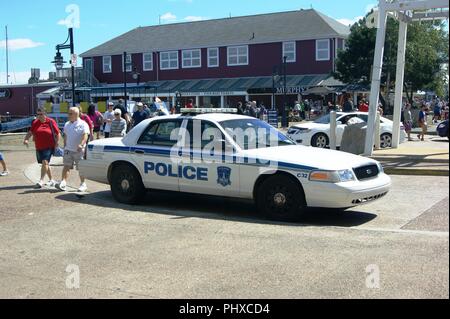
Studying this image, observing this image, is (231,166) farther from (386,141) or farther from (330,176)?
(386,141)

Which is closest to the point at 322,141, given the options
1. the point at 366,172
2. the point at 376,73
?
the point at 376,73

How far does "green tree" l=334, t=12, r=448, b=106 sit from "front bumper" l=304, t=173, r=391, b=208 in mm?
30165

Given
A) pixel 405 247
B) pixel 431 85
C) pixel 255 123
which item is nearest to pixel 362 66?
pixel 431 85

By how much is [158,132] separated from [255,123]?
156 cm

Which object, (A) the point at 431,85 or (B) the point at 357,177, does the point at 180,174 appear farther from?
(A) the point at 431,85

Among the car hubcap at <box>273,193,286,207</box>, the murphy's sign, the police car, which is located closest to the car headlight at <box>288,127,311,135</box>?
the police car

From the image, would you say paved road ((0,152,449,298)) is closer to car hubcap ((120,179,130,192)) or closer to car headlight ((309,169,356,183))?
car hubcap ((120,179,130,192))

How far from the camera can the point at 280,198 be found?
7.93m

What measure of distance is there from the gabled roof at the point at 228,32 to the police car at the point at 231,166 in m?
39.1

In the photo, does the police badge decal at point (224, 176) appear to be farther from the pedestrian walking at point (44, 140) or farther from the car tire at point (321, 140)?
the car tire at point (321, 140)

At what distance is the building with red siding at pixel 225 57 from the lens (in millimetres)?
47094

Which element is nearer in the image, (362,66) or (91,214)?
(91,214)

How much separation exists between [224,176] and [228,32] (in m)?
→ 46.2

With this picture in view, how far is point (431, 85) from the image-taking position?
137 ft
